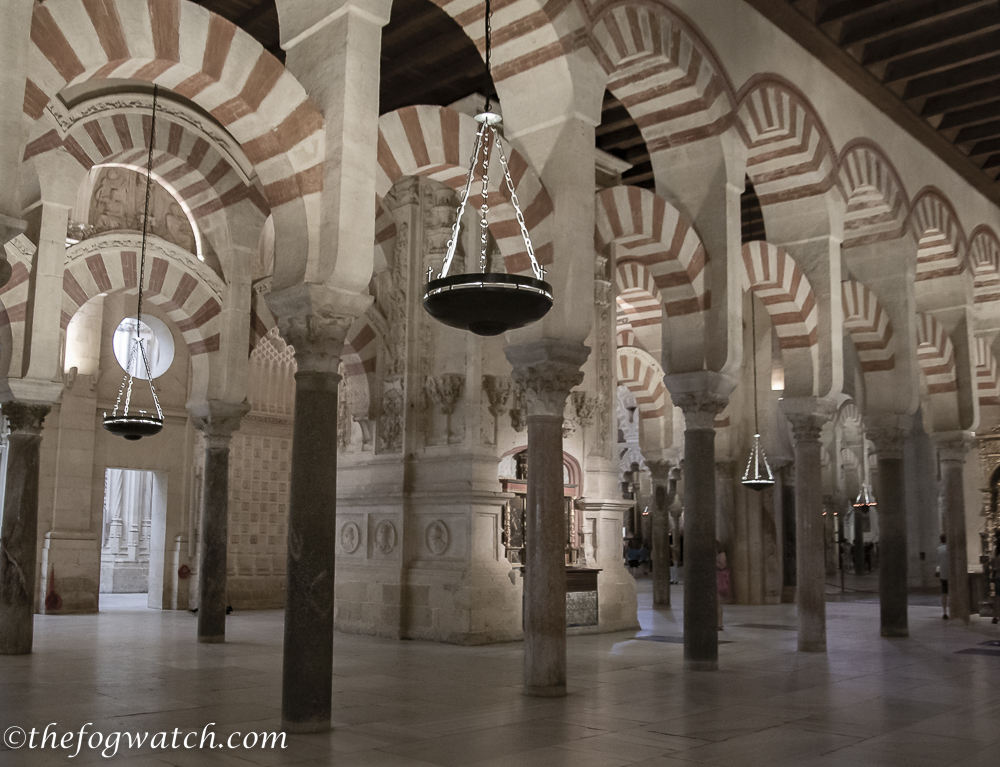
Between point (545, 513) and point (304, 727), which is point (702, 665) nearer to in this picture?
point (545, 513)

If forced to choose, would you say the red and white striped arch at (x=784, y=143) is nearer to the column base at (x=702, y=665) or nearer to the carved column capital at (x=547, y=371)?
the carved column capital at (x=547, y=371)

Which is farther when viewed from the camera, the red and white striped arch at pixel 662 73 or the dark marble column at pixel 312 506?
the red and white striped arch at pixel 662 73

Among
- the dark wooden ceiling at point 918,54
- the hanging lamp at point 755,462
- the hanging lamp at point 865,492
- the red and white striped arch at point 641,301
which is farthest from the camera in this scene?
the hanging lamp at point 865,492

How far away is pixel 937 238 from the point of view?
417 inches

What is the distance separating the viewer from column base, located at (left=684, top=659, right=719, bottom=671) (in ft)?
21.8

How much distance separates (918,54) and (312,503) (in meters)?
7.32

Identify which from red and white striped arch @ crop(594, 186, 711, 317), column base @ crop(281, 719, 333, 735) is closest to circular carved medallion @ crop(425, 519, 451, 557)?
red and white striped arch @ crop(594, 186, 711, 317)

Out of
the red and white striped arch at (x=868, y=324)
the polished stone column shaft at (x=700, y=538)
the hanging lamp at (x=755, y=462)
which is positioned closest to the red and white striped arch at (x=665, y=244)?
the polished stone column shaft at (x=700, y=538)

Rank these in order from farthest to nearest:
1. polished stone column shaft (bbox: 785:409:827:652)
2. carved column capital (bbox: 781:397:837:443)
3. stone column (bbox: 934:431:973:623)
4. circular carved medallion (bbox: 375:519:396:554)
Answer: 1. stone column (bbox: 934:431:973:623)
2. circular carved medallion (bbox: 375:519:396:554)
3. carved column capital (bbox: 781:397:837:443)
4. polished stone column shaft (bbox: 785:409:827:652)

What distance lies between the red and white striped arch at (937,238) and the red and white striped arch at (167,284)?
7.39 meters

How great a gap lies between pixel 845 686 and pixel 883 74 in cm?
596

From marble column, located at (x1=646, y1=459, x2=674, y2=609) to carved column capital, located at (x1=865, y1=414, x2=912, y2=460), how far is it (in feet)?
12.2

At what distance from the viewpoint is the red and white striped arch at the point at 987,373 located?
12.5 meters

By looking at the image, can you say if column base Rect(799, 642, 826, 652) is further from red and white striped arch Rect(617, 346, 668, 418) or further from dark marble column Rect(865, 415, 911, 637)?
red and white striped arch Rect(617, 346, 668, 418)
